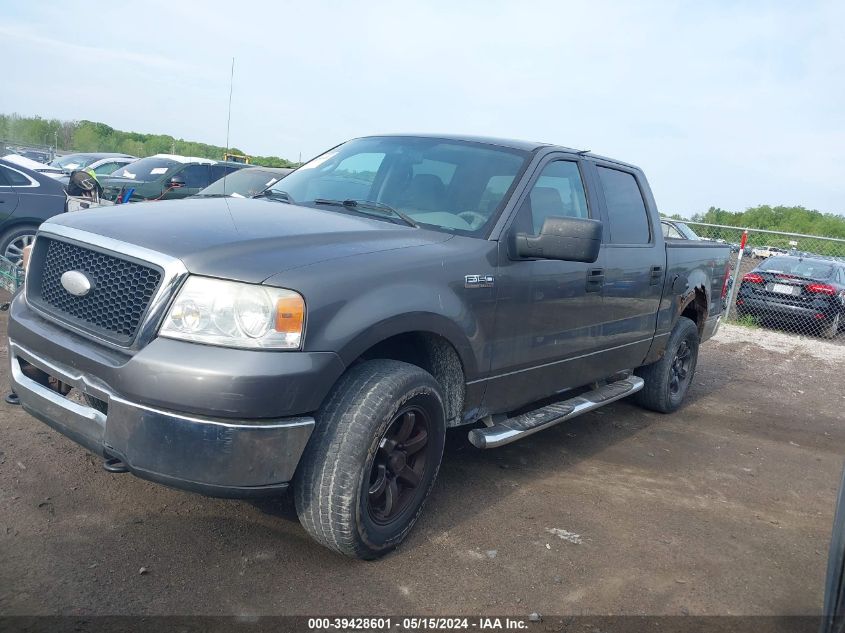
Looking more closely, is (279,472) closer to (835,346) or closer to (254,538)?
(254,538)

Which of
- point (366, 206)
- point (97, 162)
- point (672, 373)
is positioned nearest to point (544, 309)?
point (366, 206)

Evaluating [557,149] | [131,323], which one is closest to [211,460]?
[131,323]

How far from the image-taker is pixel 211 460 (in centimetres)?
265

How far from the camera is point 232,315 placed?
2.70m

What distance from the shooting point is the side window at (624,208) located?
4.93m

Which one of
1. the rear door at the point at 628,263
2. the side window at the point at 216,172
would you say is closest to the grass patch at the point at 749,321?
the rear door at the point at 628,263

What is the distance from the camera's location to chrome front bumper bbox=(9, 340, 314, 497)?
2.64 m

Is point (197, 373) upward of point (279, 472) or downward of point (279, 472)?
upward

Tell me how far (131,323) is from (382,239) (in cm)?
113

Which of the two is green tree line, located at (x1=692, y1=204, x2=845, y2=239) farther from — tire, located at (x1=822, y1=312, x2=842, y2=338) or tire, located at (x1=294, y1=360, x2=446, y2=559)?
tire, located at (x1=294, y1=360, x2=446, y2=559)

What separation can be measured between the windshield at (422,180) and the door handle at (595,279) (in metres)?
0.79

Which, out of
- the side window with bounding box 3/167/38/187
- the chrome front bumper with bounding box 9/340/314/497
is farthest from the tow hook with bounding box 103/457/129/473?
the side window with bounding box 3/167/38/187

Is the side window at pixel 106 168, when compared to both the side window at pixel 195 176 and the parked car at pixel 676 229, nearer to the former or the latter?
the side window at pixel 195 176

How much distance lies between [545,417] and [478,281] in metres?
1.10
